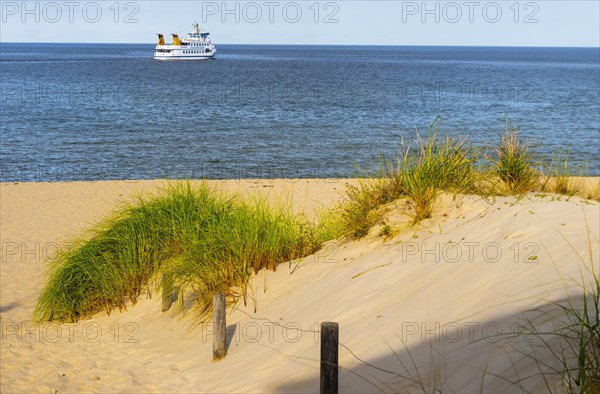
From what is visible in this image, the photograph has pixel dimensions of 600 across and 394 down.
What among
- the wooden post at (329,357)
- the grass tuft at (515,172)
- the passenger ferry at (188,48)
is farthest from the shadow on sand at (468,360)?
the passenger ferry at (188,48)

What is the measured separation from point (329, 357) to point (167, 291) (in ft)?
13.4

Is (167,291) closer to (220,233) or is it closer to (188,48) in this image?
(220,233)

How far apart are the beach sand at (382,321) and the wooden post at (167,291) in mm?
168

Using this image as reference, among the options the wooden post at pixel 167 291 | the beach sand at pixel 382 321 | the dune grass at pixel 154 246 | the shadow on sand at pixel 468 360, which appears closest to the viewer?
the shadow on sand at pixel 468 360

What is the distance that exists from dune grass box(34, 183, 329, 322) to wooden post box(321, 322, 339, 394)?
3518mm

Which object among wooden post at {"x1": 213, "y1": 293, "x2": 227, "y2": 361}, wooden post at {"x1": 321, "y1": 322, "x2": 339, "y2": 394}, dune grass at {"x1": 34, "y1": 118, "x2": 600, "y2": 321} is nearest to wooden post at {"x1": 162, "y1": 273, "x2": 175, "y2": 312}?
dune grass at {"x1": 34, "y1": 118, "x2": 600, "y2": 321}

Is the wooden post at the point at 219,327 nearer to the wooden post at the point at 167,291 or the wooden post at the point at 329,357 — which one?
the wooden post at the point at 167,291

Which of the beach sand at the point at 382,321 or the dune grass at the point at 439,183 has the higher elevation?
the dune grass at the point at 439,183

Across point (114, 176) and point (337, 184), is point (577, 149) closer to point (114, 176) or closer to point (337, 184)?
point (337, 184)

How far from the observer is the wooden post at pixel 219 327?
6934 mm

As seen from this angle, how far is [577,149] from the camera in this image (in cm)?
3253

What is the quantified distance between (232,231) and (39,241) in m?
8.37

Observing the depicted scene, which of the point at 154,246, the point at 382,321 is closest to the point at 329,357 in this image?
the point at 382,321

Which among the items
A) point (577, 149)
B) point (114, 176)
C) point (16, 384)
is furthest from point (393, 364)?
point (577, 149)
